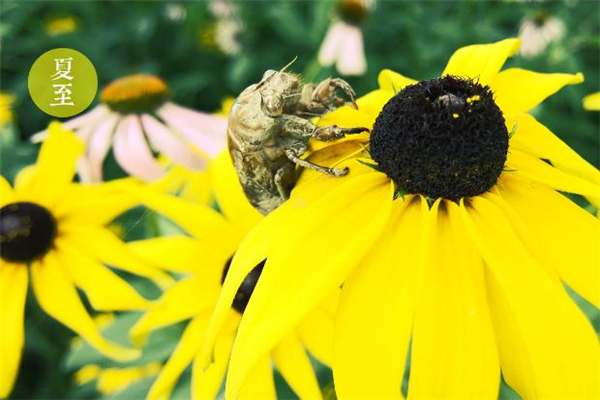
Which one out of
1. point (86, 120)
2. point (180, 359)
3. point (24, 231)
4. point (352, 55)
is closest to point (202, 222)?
point (180, 359)

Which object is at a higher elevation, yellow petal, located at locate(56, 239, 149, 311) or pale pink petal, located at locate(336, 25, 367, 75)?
yellow petal, located at locate(56, 239, 149, 311)

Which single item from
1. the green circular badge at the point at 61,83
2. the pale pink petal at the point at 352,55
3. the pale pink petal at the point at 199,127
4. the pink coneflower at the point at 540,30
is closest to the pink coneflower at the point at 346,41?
the pale pink petal at the point at 352,55

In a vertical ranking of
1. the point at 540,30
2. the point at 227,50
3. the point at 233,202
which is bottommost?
the point at 540,30

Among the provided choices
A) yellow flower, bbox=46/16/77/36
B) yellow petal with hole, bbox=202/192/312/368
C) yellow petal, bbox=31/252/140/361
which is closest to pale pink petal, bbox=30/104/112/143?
yellow petal, bbox=31/252/140/361

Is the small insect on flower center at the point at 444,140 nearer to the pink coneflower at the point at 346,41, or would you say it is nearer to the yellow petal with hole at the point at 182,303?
the yellow petal with hole at the point at 182,303

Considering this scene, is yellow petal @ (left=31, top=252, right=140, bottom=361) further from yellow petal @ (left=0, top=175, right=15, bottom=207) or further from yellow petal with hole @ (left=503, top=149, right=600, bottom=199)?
yellow petal with hole @ (left=503, top=149, right=600, bottom=199)

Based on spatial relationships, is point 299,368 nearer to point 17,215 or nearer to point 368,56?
point 17,215

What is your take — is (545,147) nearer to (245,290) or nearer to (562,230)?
(562,230)
